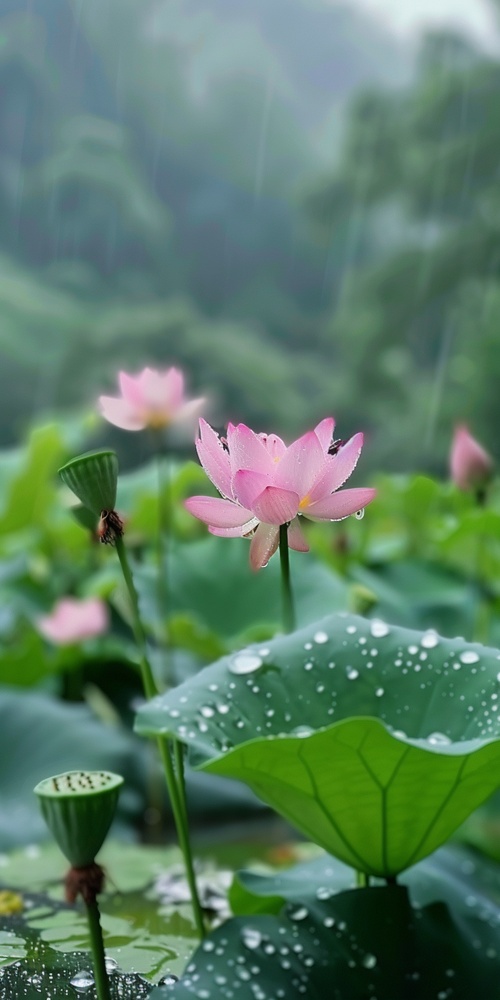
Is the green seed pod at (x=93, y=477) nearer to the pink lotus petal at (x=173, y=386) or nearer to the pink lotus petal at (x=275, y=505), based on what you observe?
the pink lotus petal at (x=275, y=505)

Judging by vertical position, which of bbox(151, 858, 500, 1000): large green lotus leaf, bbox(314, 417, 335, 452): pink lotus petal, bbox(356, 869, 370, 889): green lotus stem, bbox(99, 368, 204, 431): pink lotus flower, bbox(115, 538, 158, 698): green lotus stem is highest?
bbox(99, 368, 204, 431): pink lotus flower

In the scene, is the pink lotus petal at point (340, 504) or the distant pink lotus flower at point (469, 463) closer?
the pink lotus petal at point (340, 504)

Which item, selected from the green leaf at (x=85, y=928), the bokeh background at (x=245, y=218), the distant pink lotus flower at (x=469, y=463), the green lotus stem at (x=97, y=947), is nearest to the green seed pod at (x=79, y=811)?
the green lotus stem at (x=97, y=947)

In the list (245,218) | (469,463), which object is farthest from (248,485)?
(245,218)

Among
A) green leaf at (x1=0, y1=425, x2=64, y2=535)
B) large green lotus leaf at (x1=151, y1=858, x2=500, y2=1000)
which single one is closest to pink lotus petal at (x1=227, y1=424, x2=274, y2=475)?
large green lotus leaf at (x1=151, y1=858, x2=500, y2=1000)

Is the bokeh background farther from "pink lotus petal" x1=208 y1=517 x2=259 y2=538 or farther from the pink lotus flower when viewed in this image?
"pink lotus petal" x1=208 y1=517 x2=259 y2=538

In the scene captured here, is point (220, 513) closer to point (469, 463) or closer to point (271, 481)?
point (271, 481)

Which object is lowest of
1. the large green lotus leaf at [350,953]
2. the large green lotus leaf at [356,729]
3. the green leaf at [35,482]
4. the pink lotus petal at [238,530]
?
the large green lotus leaf at [350,953]
